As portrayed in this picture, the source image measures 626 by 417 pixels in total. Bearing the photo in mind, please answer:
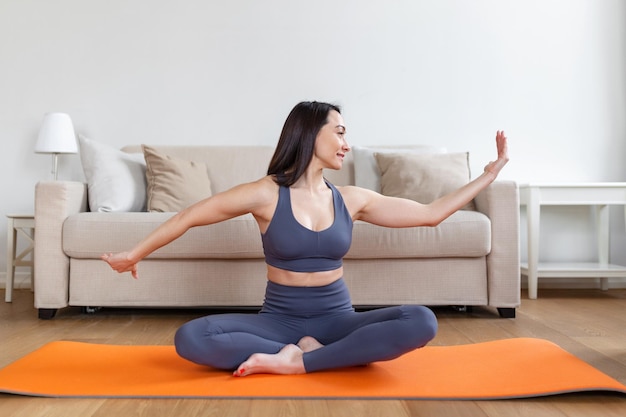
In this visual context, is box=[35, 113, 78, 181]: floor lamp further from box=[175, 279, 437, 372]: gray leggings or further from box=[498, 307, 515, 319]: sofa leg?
box=[498, 307, 515, 319]: sofa leg

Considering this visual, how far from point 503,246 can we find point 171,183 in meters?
1.69

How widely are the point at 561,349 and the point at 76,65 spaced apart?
11.3 ft

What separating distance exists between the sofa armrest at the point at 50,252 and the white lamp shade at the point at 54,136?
0.96 metres

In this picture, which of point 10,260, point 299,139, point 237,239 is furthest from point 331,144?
point 10,260

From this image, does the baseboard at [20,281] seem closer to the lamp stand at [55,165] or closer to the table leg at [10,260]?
the table leg at [10,260]

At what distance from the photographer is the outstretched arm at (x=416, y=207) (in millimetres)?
2197

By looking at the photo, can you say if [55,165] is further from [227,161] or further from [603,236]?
[603,236]

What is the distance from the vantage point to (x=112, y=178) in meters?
3.47

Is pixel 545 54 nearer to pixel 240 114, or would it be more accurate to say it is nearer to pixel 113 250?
pixel 240 114

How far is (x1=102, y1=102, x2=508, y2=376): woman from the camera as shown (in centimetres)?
192

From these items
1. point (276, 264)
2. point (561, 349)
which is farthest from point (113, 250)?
point (561, 349)

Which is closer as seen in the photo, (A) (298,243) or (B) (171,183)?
(A) (298,243)

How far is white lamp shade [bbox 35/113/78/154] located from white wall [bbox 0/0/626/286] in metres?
0.26

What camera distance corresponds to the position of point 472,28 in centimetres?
440
